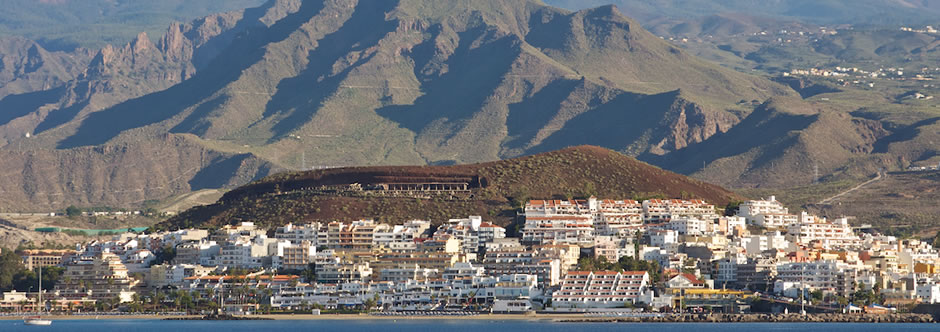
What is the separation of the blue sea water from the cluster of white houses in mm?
8584

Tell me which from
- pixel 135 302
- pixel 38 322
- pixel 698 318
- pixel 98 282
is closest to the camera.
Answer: pixel 698 318

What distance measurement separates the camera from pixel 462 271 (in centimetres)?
18125

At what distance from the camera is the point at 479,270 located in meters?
181

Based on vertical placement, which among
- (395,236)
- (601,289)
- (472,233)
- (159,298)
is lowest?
(159,298)

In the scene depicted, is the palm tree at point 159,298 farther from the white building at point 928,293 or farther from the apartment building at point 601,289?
the white building at point 928,293

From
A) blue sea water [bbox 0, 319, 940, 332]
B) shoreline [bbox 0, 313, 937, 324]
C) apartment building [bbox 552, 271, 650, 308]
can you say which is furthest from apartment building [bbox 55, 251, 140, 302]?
apartment building [bbox 552, 271, 650, 308]

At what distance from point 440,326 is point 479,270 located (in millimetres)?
19464

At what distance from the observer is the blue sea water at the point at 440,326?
157125 millimetres

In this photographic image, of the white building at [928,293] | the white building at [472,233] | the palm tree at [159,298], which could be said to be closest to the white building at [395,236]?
the white building at [472,233]

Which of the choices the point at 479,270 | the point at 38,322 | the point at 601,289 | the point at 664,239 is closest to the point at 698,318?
the point at 601,289

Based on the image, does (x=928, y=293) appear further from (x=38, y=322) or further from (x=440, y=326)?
(x=38, y=322)

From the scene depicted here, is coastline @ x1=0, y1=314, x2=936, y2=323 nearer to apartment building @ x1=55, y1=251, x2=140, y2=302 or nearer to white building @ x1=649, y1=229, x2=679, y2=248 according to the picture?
apartment building @ x1=55, y1=251, x2=140, y2=302

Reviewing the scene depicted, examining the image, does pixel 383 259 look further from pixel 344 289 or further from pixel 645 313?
pixel 645 313

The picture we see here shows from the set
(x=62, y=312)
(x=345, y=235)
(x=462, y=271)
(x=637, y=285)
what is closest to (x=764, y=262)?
(x=637, y=285)
